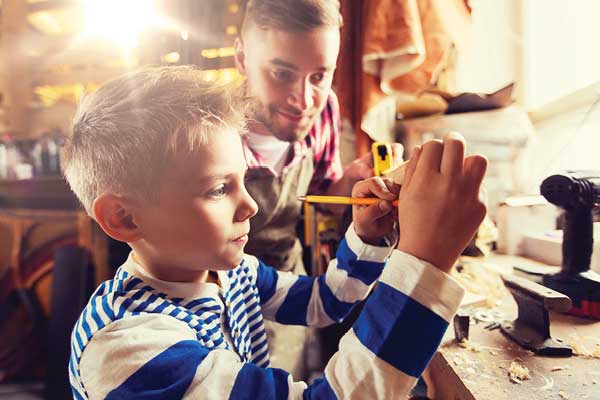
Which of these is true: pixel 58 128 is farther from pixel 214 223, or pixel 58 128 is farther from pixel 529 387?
pixel 529 387

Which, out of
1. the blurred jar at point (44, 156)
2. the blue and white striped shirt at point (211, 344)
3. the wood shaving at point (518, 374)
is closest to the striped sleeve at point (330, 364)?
the blue and white striped shirt at point (211, 344)

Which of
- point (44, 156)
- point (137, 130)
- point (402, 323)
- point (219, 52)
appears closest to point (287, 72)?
point (219, 52)

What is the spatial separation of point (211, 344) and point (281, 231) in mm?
206

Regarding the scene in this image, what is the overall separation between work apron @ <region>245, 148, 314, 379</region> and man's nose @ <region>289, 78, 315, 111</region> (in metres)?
0.07

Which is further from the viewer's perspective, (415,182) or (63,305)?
(63,305)

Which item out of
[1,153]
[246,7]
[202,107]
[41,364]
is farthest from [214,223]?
[1,153]

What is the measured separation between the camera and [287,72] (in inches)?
19.1

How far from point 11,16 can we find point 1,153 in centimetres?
54

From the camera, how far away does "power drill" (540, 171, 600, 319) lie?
0.45m

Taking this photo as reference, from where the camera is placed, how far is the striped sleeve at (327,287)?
1.62 feet

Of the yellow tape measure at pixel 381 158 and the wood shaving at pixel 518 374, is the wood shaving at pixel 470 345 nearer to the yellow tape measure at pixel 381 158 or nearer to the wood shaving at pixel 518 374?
the wood shaving at pixel 518 374

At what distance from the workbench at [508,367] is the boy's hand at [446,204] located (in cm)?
13

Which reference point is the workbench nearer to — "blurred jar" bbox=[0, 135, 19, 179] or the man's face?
the man's face

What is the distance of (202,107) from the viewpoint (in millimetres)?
381
